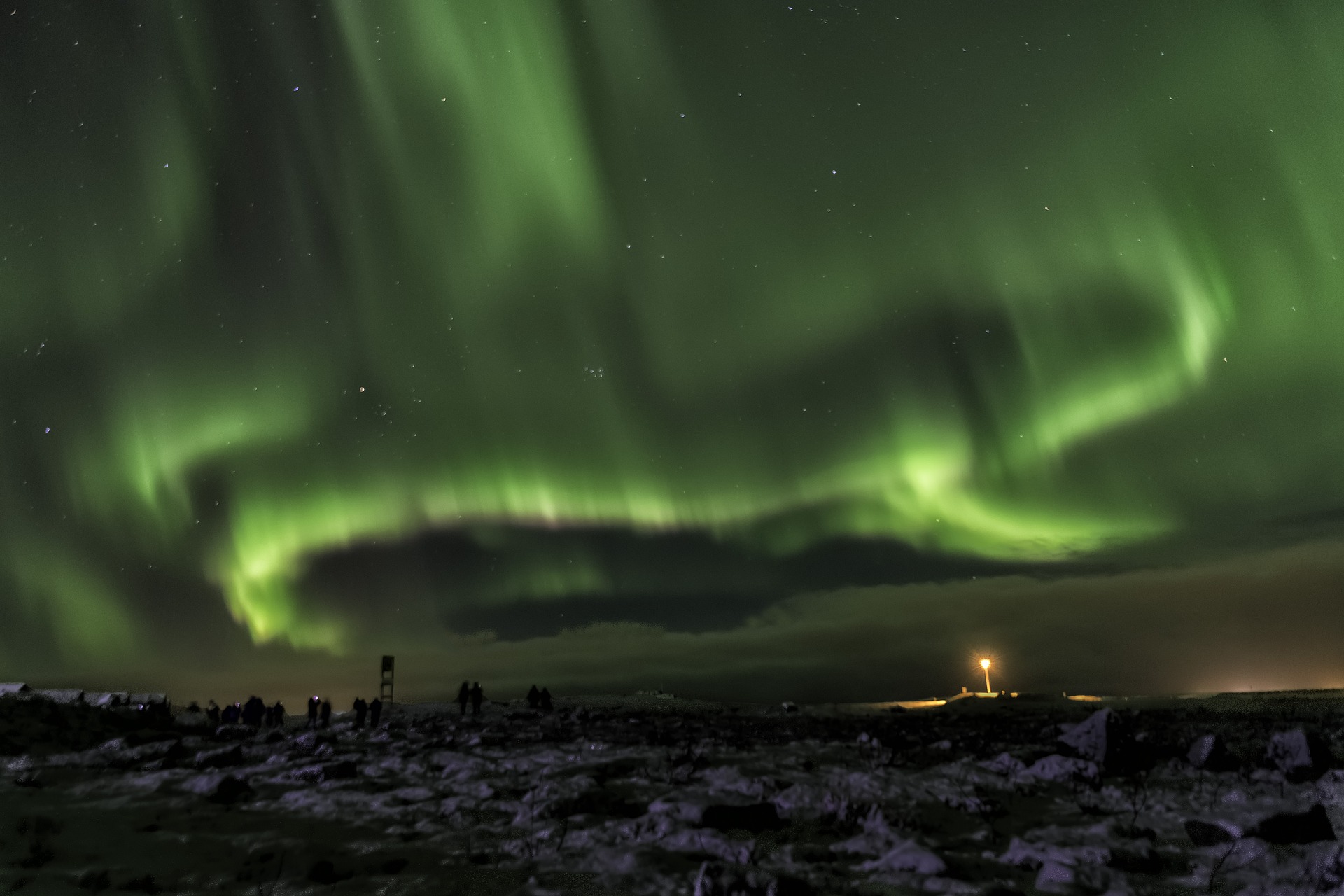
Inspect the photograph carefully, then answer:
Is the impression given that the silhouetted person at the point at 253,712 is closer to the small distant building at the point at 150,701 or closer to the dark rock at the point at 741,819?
the small distant building at the point at 150,701

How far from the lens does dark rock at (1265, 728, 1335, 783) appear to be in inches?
477

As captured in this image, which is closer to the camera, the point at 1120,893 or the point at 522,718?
the point at 1120,893

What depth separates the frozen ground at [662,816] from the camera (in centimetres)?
771

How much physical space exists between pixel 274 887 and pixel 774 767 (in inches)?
396

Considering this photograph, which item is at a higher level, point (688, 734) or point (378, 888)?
point (378, 888)

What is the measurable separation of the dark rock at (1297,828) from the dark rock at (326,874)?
1057 cm

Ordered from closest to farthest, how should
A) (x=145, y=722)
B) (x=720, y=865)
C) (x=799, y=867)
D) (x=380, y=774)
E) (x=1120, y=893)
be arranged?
(x=1120, y=893), (x=720, y=865), (x=799, y=867), (x=380, y=774), (x=145, y=722)

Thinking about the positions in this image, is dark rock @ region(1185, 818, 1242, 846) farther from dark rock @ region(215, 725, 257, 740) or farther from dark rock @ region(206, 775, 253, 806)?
dark rock @ region(215, 725, 257, 740)

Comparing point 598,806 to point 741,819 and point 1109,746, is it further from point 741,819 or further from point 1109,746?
point 1109,746

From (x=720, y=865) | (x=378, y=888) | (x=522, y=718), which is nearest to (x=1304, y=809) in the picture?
(x=720, y=865)

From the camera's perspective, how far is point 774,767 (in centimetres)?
1512

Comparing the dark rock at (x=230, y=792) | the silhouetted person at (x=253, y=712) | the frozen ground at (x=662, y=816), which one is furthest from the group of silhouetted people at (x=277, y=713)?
the dark rock at (x=230, y=792)

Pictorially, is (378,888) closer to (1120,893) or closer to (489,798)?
(489,798)

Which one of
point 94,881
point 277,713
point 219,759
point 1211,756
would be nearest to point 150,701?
point 277,713
